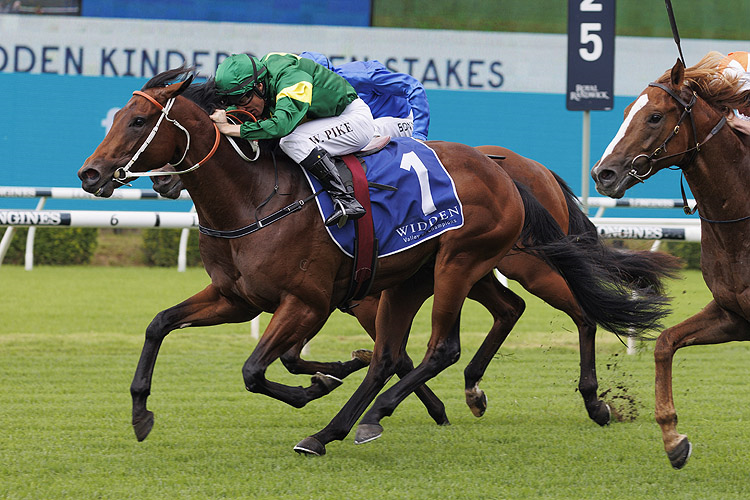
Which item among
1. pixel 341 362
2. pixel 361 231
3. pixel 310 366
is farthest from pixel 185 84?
pixel 341 362

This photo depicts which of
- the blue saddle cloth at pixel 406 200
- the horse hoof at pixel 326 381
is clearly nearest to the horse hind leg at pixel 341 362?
the horse hoof at pixel 326 381

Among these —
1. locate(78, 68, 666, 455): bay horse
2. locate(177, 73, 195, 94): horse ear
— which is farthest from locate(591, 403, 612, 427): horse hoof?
locate(177, 73, 195, 94): horse ear

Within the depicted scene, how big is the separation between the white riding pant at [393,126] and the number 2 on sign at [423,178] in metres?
0.61

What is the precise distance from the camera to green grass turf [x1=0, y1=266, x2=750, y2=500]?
3.46 meters

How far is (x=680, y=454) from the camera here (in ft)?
11.7

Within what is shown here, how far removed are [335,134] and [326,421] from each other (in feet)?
4.65

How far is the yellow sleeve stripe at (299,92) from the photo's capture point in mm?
3830

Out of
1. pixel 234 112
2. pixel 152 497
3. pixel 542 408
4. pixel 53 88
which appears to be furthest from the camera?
pixel 53 88

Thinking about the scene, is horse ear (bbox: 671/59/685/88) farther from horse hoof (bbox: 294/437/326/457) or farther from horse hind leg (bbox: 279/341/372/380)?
horse hind leg (bbox: 279/341/372/380)

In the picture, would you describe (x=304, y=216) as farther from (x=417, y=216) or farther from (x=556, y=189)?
(x=556, y=189)

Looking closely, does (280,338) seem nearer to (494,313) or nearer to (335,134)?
(335,134)

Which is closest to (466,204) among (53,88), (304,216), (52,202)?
(304,216)

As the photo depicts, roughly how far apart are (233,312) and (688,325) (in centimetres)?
174

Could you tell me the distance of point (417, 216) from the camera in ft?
13.6
